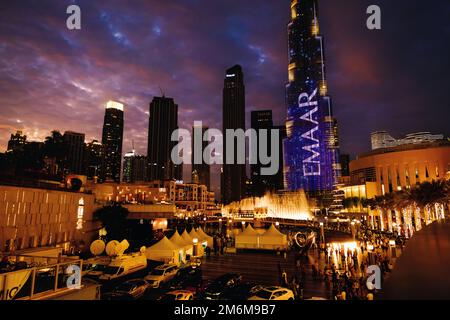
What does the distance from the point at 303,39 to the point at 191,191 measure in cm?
13099

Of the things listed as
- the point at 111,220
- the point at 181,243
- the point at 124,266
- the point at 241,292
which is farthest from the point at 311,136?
the point at 241,292

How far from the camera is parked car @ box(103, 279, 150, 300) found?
14.9 metres

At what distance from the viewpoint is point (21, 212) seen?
88.0ft

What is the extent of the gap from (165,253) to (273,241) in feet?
38.5

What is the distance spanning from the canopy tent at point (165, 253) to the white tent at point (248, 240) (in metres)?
7.58

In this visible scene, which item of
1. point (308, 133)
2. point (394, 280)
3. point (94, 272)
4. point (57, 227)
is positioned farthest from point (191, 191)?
point (394, 280)

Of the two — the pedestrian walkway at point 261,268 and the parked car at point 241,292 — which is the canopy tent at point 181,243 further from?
the parked car at point 241,292

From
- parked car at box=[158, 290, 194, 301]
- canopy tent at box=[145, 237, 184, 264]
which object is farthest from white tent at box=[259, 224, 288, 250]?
parked car at box=[158, 290, 194, 301]

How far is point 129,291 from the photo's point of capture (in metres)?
15.7

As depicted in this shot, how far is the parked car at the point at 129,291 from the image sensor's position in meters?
14.9

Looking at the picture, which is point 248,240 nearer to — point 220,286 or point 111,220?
point 220,286

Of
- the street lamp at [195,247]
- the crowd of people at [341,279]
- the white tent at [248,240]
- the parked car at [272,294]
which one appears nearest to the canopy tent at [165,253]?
the street lamp at [195,247]

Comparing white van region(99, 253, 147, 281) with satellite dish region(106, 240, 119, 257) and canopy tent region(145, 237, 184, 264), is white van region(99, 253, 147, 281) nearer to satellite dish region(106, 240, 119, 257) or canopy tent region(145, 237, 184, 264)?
canopy tent region(145, 237, 184, 264)
